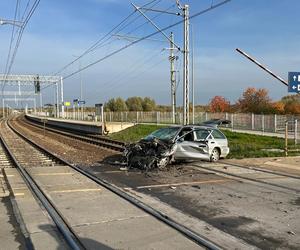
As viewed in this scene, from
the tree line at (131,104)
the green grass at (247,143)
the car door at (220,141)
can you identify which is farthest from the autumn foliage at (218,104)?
the car door at (220,141)

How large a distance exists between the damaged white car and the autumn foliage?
77742 millimetres

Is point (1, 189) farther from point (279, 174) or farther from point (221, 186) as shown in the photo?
point (279, 174)

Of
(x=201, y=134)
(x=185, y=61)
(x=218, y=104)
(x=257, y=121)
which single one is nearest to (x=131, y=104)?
(x=218, y=104)

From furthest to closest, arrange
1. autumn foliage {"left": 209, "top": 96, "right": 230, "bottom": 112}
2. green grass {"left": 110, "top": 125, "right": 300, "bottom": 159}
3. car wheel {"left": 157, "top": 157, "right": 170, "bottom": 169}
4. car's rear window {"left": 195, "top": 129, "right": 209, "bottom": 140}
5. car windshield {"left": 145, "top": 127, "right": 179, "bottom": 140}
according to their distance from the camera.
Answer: autumn foliage {"left": 209, "top": 96, "right": 230, "bottom": 112}, green grass {"left": 110, "top": 125, "right": 300, "bottom": 159}, car's rear window {"left": 195, "top": 129, "right": 209, "bottom": 140}, car windshield {"left": 145, "top": 127, "right": 179, "bottom": 140}, car wheel {"left": 157, "top": 157, "right": 170, "bottom": 169}

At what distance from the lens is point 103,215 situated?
830 centimetres

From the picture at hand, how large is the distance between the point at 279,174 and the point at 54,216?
7.98m

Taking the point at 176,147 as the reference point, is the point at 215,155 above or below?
below

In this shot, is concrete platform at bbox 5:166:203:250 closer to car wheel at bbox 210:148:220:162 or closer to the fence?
car wheel at bbox 210:148:220:162

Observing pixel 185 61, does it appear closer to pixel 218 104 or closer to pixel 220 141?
pixel 220 141

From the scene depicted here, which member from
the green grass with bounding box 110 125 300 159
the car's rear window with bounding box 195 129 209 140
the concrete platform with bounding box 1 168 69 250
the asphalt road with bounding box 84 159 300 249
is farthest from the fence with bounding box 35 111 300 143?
the concrete platform with bounding box 1 168 69 250

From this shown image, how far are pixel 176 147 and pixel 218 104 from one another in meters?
83.2

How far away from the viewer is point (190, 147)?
52.2ft

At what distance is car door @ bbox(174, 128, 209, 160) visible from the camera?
51.3ft

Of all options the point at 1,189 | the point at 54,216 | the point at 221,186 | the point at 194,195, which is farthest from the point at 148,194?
the point at 1,189
